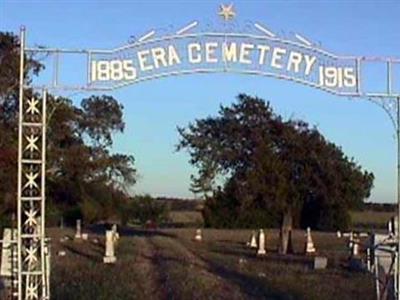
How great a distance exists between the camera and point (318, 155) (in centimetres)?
4678

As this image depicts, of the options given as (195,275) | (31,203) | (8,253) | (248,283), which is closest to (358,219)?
(195,275)

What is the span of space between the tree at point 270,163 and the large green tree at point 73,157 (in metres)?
6.53

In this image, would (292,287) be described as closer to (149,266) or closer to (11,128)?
(149,266)

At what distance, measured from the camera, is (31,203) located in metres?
16.2

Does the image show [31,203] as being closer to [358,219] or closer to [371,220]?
[358,219]

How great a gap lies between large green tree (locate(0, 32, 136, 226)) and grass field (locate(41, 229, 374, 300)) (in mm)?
4756

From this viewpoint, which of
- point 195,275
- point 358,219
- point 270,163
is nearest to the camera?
point 195,275

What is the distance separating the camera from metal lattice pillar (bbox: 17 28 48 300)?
15695 mm

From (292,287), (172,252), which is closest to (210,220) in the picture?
(172,252)

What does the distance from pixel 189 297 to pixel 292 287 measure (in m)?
3.78

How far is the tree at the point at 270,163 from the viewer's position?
4550cm

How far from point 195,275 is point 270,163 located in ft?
56.5

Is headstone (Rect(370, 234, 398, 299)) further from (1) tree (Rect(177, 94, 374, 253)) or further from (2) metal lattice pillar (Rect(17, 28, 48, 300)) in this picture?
(1) tree (Rect(177, 94, 374, 253))

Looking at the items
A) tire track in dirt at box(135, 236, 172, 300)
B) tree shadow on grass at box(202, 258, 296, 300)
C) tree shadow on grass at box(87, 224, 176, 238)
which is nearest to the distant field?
tree shadow on grass at box(87, 224, 176, 238)
